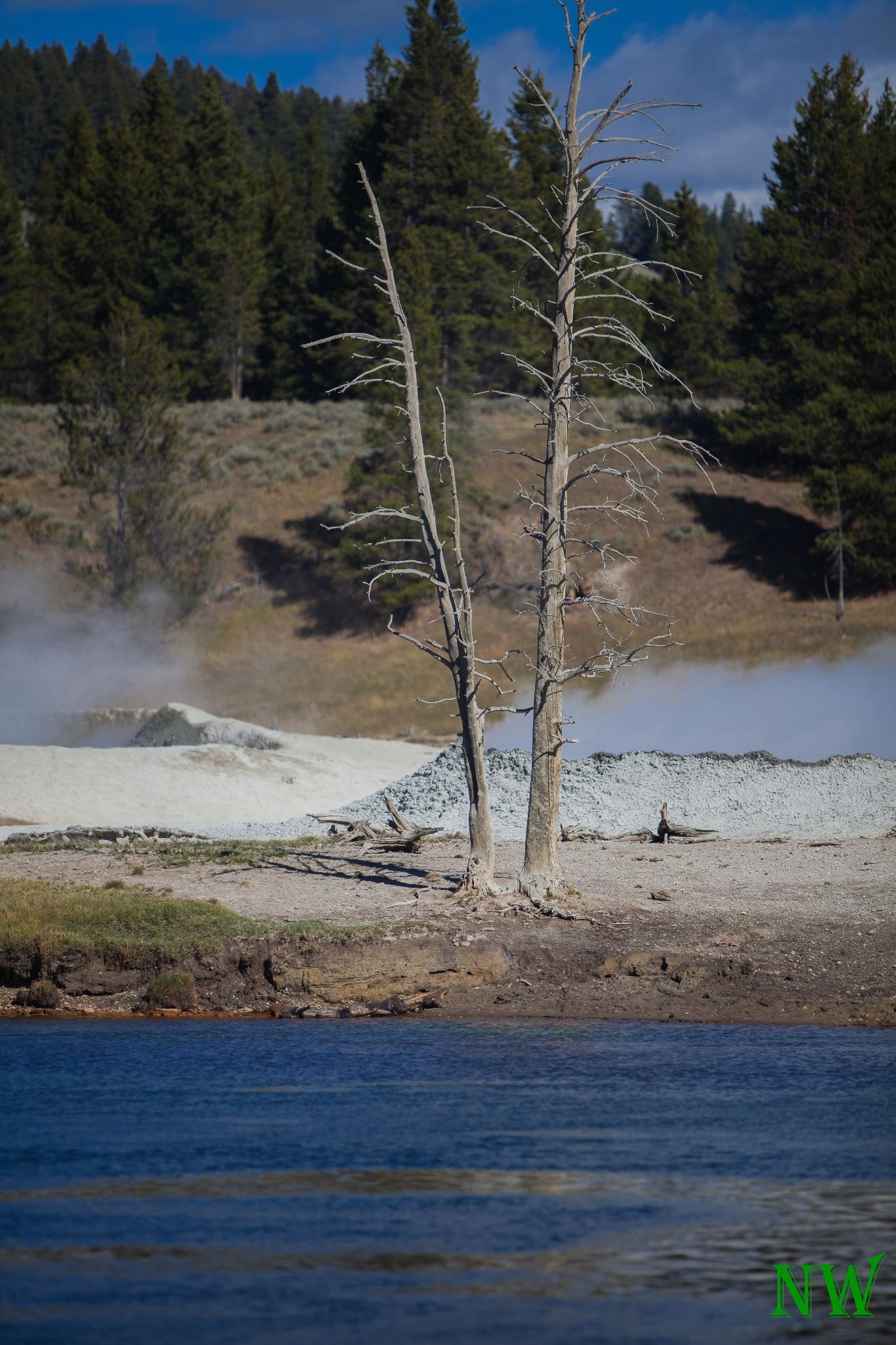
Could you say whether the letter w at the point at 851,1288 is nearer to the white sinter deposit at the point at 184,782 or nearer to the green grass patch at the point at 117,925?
the green grass patch at the point at 117,925

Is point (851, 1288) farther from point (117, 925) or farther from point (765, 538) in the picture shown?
point (765, 538)

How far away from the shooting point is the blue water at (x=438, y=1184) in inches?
261

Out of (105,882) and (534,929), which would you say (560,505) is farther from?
A: (105,882)

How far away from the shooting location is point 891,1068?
36.2 ft

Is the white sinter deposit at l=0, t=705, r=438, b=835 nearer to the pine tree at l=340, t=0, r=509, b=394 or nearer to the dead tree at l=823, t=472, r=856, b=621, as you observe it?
the dead tree at l=823, t=472, r=856, b=621

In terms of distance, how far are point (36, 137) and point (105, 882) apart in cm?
14324

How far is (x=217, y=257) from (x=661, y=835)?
5272 cm

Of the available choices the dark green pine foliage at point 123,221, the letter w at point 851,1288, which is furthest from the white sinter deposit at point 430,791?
the dark green pine foliage at point 123,221

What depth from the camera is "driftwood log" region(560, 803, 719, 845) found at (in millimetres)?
21422

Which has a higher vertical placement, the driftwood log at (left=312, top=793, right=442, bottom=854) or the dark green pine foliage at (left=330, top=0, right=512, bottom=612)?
the dark green pine foliage at (left=330, top=0, right=512, bottom=612)

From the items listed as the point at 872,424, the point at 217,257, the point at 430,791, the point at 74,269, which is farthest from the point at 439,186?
the point at 430,791

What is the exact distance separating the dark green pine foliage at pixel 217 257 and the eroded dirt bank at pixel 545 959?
53.7 metres

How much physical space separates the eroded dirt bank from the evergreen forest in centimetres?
3433

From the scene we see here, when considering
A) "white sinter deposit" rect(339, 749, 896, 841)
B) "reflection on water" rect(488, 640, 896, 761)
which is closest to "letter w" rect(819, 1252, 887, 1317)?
"white sinter deposit" rect(339, 749, 896, 841)
